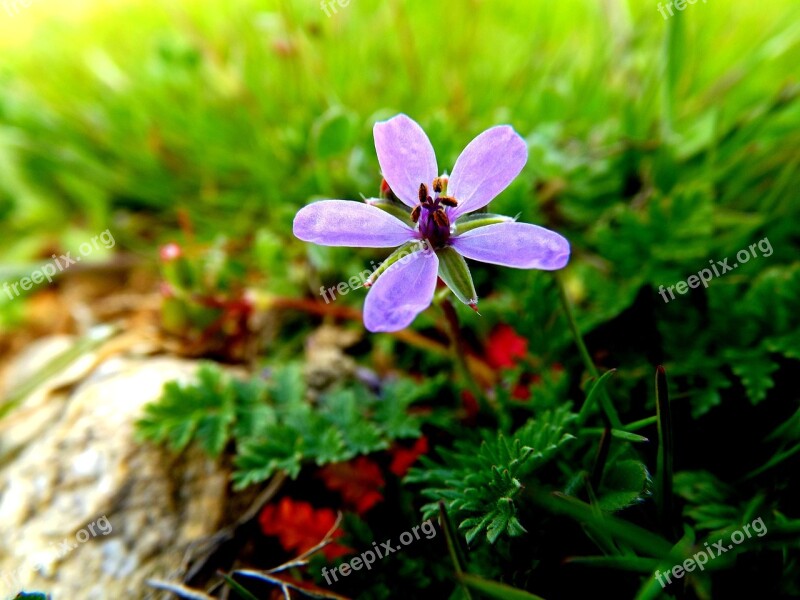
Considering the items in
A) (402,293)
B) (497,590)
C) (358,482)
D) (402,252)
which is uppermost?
(402,252)

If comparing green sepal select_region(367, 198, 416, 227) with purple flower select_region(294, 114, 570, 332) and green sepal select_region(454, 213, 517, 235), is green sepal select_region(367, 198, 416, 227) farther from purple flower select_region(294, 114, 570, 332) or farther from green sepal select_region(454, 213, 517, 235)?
green sepal select_region(454, 213, 517, 235)

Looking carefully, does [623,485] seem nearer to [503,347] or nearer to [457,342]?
[457,342]

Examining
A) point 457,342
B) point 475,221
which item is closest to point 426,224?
point 475,221

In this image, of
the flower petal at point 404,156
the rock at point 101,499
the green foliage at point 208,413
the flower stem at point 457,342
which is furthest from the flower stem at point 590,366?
the rock at point 101,499

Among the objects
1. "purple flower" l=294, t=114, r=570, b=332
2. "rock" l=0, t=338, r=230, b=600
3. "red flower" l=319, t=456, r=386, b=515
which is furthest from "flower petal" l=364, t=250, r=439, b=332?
"rock" l=0, t=338, r=230, b=600

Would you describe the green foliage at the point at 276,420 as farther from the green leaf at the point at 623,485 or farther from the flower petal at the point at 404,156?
the flower petal at the point at 404,156

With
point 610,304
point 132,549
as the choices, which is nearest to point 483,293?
point 610,304

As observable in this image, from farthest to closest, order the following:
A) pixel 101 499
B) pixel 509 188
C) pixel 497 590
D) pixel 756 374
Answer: pixel 509 188
pixel 101 499
pixel 756 374
pixel 497 590
